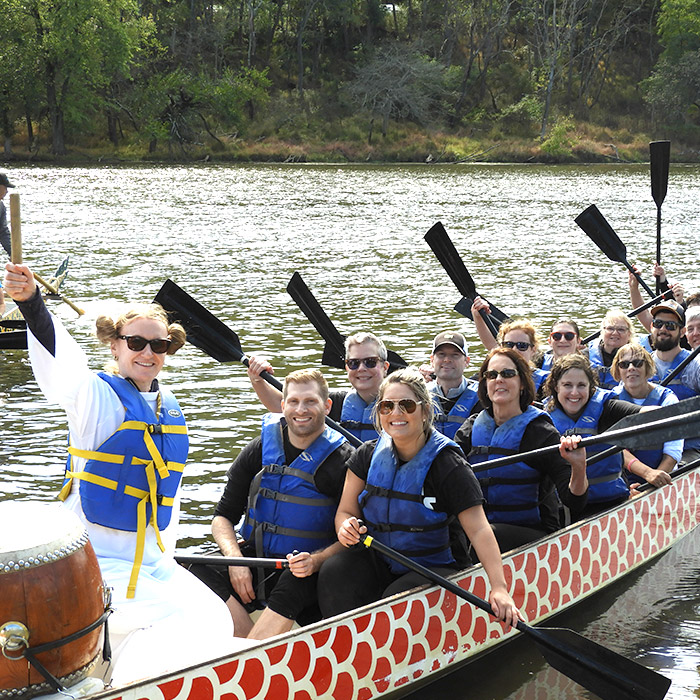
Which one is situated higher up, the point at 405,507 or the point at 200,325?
the point at 200,325

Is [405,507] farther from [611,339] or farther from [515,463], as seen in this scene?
[611,339]

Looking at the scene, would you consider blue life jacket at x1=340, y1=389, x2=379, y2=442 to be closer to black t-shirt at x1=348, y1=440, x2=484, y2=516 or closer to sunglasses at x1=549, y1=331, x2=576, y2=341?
black t-shirt at x1=348, y1=440, x2=484, y2=516

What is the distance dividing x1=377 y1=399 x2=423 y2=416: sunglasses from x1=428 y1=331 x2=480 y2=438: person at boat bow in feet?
4.75

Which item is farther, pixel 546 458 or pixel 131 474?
pixel 546 458

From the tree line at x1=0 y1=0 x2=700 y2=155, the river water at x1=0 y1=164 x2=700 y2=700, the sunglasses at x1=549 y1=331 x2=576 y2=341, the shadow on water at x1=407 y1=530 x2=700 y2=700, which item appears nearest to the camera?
the shadow on water at x1=407 y1=530 x2=700 y2=700

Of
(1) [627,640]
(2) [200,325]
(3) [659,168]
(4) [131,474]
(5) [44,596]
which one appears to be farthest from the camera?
(3) [659,168]

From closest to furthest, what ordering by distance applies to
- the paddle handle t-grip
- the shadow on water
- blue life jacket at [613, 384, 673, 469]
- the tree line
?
1. the paddle handle t-grip
2. the shadow on water
3. blue life jacket at [613, 384, 673, 469]
4. the tree line

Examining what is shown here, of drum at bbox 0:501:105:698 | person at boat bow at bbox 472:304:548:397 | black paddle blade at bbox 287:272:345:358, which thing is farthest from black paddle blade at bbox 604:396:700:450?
black paddle blade at bbox 287:272:345:358

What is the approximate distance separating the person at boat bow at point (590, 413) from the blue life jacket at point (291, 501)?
154 cm

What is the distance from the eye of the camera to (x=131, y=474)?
3451 mm

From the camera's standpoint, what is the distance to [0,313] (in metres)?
8.61

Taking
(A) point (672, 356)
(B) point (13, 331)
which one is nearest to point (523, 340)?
(A) point (672, 356)

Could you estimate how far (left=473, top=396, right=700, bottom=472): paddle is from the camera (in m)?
3.83

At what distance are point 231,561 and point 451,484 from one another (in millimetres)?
904
